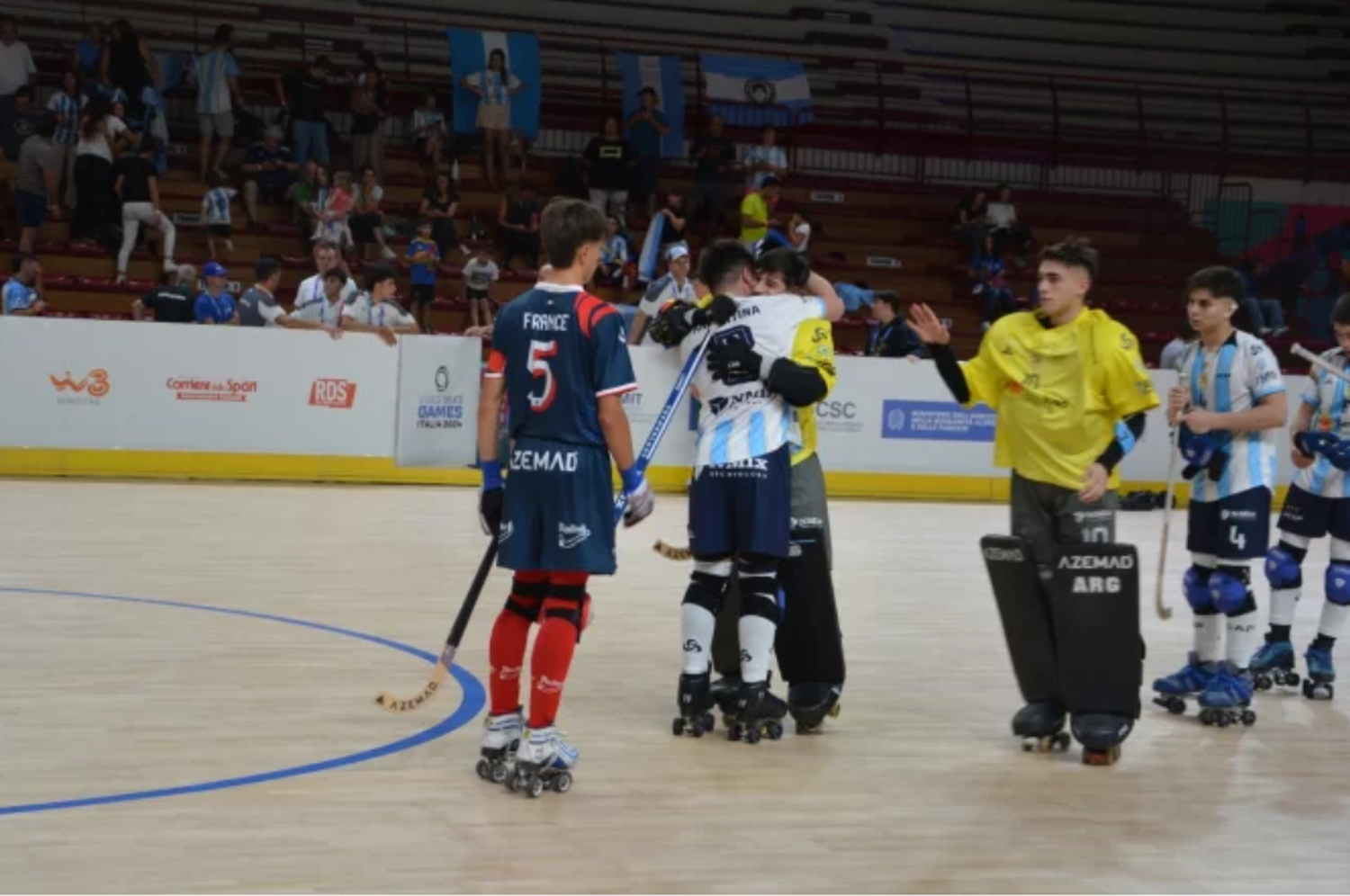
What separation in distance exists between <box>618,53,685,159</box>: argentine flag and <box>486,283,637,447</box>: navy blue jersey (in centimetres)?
2110

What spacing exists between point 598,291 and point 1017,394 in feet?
51.2

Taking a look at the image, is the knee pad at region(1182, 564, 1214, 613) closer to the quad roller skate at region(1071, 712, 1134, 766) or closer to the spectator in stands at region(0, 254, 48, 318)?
the quad roller skate at region(1071, 712, 1134, 766)

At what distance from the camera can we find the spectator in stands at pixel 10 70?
22.1 m

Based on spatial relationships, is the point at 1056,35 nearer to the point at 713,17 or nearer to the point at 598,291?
the point at 713,17

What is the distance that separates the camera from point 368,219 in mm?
22438

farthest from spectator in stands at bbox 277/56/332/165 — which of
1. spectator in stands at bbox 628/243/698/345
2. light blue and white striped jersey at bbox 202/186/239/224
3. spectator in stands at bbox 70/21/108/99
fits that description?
spectator in stands at bbox 628/243/698/345

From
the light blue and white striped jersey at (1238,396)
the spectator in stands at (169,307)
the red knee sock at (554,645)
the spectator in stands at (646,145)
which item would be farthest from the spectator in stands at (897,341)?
the red knee sock at (554,645)

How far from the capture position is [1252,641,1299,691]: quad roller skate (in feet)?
30.1

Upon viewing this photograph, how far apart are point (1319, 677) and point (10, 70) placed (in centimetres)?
1809

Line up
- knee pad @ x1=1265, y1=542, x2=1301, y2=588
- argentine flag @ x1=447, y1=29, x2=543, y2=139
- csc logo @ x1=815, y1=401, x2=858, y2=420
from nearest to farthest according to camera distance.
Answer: knee pad @ x1=1265, y1=542, x2=1301, y2=588 → csc logo @ x1=815, y1=401, x2=858, y2=420 → argentine flag @ x1=447, y1=29, x2=543, y2=139

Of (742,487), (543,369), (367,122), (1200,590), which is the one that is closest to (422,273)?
Answer: (367,122)

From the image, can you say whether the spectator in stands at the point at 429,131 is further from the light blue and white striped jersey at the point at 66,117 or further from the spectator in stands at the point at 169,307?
the spectator in stands at the point at 169,307

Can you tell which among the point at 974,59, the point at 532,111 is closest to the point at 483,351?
the point at 532,111

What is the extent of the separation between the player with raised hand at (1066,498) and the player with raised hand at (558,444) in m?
1.55
